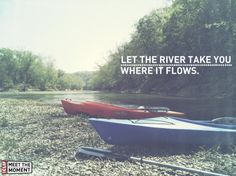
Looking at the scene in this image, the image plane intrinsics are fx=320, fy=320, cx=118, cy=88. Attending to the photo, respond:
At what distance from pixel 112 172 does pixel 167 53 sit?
2508 millimetres

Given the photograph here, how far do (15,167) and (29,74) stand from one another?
10052 mm

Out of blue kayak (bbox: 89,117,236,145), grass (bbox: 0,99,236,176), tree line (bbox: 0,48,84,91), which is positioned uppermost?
tree line (bbox: 0,48,84,91)

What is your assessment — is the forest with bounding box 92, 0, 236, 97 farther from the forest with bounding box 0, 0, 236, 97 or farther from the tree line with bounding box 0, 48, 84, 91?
the tree line with bounding box 0, 48, 84, 91

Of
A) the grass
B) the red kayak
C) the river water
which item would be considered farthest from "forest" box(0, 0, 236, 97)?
the grass

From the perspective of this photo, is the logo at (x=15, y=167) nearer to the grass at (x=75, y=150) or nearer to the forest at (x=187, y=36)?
the grass at (x=75, y=150)

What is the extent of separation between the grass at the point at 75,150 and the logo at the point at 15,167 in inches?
5.8

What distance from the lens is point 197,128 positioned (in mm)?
4992

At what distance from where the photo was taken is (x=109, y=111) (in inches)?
294

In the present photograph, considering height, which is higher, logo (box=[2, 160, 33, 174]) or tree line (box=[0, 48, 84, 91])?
tree line (box=[0, 48, 84, 91])

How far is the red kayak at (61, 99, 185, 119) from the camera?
712 cm

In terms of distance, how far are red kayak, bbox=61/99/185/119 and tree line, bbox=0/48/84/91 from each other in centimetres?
89

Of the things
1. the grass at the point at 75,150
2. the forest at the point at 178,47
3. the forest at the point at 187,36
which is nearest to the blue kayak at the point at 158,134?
the grass at the point at 75,150

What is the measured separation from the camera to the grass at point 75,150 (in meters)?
3.89

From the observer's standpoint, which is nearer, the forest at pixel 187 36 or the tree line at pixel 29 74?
the forest at pixel 187 36
